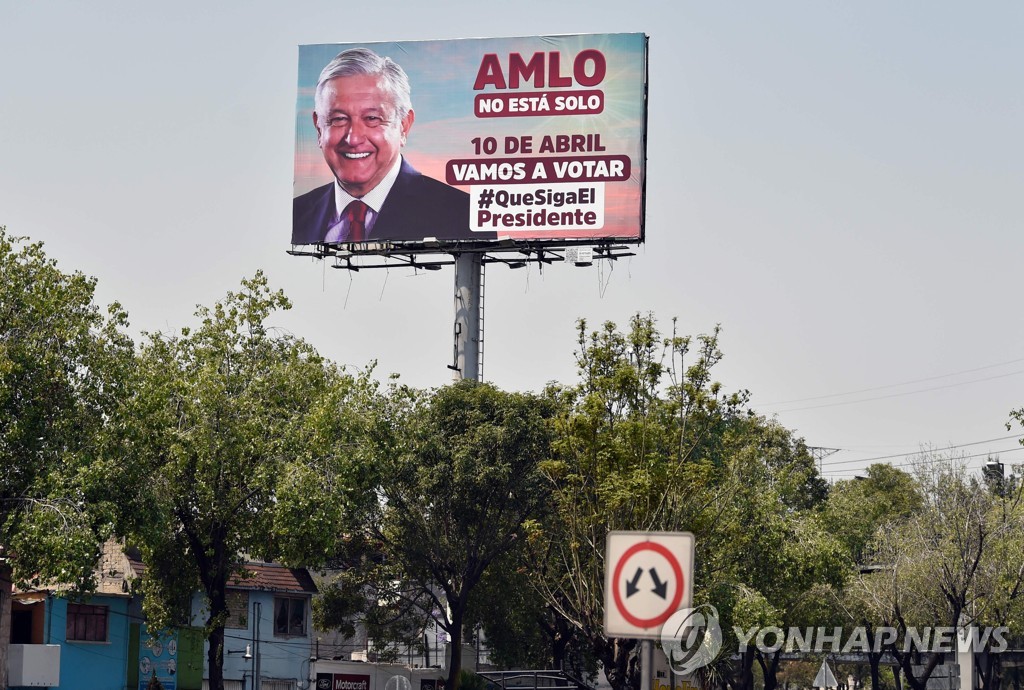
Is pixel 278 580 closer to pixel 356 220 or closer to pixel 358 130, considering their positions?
pixel 356 220

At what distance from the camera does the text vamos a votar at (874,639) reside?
47.2 metres

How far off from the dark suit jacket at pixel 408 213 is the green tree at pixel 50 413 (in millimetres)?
23349

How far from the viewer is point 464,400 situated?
51.7 meters

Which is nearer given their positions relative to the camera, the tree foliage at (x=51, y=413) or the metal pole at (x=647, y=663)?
the metal pole at (x=647, y=663)

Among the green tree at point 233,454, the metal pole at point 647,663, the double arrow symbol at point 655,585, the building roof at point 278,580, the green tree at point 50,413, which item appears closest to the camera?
the metal pole at point 647,663

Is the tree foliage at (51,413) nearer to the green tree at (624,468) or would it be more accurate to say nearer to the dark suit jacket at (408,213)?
the green tree at (624,468)

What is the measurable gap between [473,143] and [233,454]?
2095 centimetres

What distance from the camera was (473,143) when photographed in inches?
2258

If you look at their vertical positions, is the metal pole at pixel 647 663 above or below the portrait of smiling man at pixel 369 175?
below

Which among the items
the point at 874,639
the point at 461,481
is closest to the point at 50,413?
the point at 461,481

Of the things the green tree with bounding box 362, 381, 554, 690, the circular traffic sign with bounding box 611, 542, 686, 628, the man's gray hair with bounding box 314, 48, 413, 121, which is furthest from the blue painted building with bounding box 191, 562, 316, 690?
the circular traffic sign with bounding box 611, 542, 686, 628

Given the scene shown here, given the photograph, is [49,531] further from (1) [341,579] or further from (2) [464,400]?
(1) [341,579]

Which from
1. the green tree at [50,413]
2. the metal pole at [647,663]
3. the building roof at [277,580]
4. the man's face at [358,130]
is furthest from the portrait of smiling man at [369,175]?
the metal pole at [647,663]

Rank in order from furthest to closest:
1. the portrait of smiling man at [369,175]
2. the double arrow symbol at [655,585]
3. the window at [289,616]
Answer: the window at [289,616] < the portrait of smiling man at [369,175] < the double arrow symbol at [655,585]
